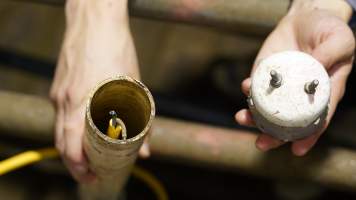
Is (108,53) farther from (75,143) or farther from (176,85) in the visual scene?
(176,85)

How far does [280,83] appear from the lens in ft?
2.05

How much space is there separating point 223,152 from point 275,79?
0.25m

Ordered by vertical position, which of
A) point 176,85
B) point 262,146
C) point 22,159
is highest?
point 262,146

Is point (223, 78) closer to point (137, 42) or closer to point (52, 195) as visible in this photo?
point (137, 42)

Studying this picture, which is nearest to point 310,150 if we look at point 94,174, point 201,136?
point 201,136

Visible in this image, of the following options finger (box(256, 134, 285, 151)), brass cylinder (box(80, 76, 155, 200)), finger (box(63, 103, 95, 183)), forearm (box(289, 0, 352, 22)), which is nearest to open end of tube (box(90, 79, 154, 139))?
brass cylinder (box(80, 76, 155, 200))

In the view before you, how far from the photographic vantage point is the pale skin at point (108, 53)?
77 cm

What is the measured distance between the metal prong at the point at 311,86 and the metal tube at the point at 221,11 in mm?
273

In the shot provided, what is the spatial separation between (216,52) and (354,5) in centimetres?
72

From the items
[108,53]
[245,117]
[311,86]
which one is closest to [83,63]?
[108,53]

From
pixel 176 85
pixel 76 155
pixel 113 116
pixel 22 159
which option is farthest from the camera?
pixel 176 85

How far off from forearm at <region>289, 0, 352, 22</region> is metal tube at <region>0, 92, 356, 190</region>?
0.22 meters

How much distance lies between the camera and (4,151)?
4.00 feet

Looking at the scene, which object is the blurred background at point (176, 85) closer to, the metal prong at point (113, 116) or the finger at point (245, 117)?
the finger at point (245, 117)
